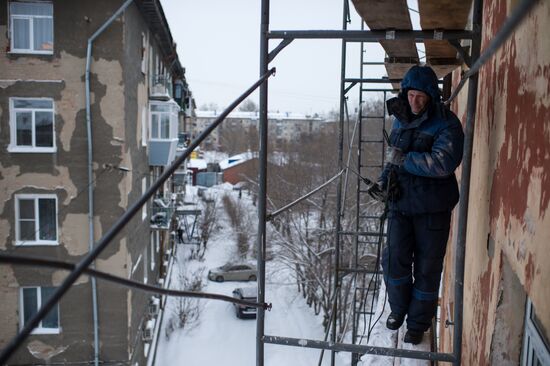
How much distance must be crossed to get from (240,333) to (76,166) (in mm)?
10455

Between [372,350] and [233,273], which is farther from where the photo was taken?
[233,273]

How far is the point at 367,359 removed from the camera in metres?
4.30

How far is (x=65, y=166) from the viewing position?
1120 cm

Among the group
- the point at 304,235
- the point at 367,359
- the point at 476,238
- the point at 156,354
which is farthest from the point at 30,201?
the point at 304,235

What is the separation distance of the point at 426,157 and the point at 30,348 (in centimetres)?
1152

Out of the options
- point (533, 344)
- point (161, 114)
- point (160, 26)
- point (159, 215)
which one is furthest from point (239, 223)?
point (533, 344)

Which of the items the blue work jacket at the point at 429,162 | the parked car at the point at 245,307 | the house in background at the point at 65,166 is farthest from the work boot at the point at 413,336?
the parked car at the point at 245,307

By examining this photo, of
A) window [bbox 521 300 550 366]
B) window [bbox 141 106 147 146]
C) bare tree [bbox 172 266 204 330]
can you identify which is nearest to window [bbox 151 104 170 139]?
window [bbox 141 106 147 146]

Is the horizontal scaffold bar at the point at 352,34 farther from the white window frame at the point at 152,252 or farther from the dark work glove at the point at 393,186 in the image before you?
the white window frame at the point at 152,252

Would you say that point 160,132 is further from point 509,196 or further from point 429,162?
point 509,196

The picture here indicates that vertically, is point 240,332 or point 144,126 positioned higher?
point 144,126

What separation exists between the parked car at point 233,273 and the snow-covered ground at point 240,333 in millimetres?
323

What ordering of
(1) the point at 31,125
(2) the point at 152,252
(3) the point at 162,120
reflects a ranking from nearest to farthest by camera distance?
1. (1) the point at 31,125
2. (3) the point at 162,120
3. (2) the point at 152,252

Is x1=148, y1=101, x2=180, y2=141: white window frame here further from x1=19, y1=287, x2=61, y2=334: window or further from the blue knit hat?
the blue knit hat
